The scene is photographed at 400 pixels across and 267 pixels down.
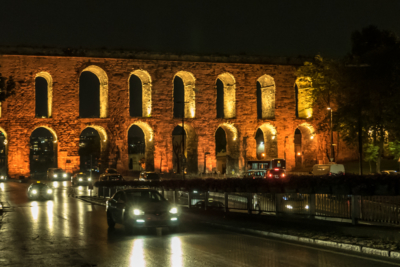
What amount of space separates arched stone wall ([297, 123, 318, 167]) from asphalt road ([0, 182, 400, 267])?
53380mm

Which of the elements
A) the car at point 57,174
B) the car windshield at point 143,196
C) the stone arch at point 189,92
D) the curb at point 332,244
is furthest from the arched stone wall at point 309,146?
the curb at point 332,244

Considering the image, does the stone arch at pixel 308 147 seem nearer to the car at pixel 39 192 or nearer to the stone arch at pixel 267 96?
the stone arch at pixel 267 96

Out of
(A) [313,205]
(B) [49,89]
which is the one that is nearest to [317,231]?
(A) [313,205]

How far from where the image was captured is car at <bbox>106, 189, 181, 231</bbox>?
15016 mm

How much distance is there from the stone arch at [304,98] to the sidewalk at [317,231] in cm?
5034

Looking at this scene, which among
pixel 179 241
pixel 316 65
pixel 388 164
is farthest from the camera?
pixel 316 65

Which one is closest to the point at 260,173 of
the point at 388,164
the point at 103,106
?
the point at 388,164

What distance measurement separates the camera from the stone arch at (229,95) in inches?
2635

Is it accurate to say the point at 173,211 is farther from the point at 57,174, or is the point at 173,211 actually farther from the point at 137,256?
the point at 57,174

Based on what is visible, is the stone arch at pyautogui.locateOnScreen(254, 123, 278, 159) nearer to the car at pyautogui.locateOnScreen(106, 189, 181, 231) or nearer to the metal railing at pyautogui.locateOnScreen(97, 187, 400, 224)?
the metal railing at pyautogui.locateOnScreen(97, 187, 400, 224)

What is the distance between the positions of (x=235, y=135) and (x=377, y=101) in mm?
22151

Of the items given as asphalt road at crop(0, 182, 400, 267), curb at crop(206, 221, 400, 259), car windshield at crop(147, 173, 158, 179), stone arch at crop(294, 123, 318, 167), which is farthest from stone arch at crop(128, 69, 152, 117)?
curb at crop(206, 221, 400, 259)

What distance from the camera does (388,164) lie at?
60.6m

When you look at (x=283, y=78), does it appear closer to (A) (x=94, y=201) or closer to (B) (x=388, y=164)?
(B) (x=388, y=164)
